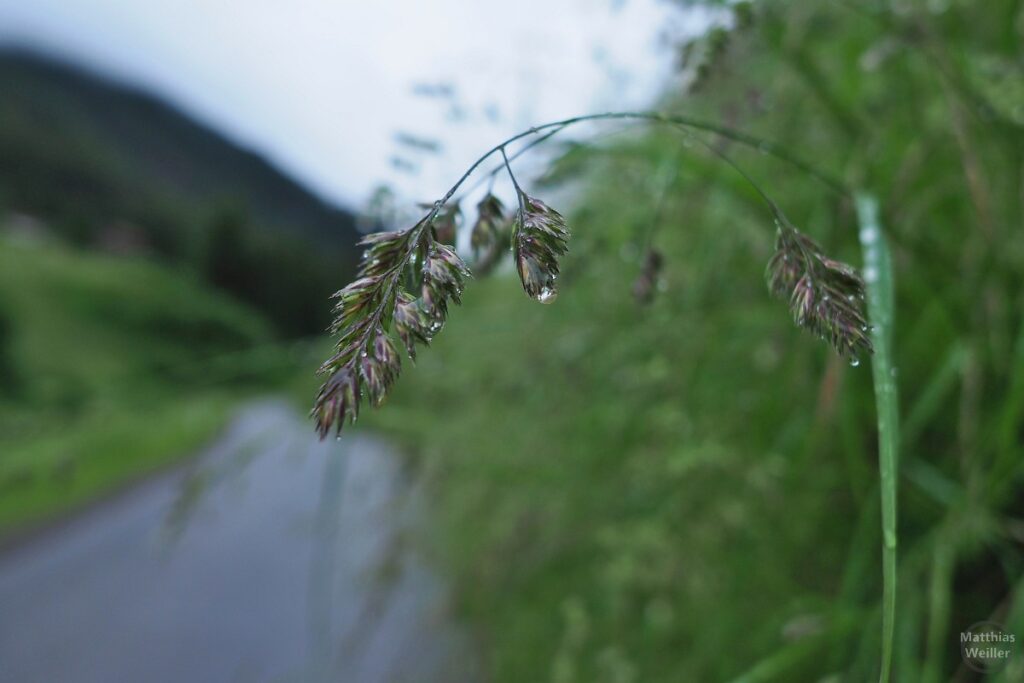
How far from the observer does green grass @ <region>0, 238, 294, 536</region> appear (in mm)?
Answer: 1230

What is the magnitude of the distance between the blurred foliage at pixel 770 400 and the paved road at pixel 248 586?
23 cm

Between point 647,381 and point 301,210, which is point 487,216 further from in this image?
point 301,210

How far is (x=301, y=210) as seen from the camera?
8.45 m

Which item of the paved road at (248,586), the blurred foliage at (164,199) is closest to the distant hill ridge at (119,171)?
the blurred foliage at (164,199)

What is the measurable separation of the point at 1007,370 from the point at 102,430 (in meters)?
1.50

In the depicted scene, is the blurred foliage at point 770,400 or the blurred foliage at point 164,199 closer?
the blurred foliage at point 770,400

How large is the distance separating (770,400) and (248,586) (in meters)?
2.30

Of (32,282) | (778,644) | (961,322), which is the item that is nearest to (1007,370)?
(961,322)

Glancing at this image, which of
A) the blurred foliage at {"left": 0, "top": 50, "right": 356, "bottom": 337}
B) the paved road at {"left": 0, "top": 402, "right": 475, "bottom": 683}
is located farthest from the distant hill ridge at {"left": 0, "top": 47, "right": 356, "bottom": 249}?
the paved road at {"left": 0, "top": 402, "right": 475, "bottom": 683}

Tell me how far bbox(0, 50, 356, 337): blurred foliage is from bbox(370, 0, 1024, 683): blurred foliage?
5966 millimetres

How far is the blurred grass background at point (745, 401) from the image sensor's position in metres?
0.80

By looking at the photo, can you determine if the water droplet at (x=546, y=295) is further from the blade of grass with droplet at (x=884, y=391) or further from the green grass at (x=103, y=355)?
the green grass at (x=103, y=355)

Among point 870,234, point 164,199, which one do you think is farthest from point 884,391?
point 164,199

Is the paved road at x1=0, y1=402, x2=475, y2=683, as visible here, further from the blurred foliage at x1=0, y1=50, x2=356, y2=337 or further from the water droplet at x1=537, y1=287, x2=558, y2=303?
the blurred foliage at x1=0, y1=50, x2=356, y2=337
